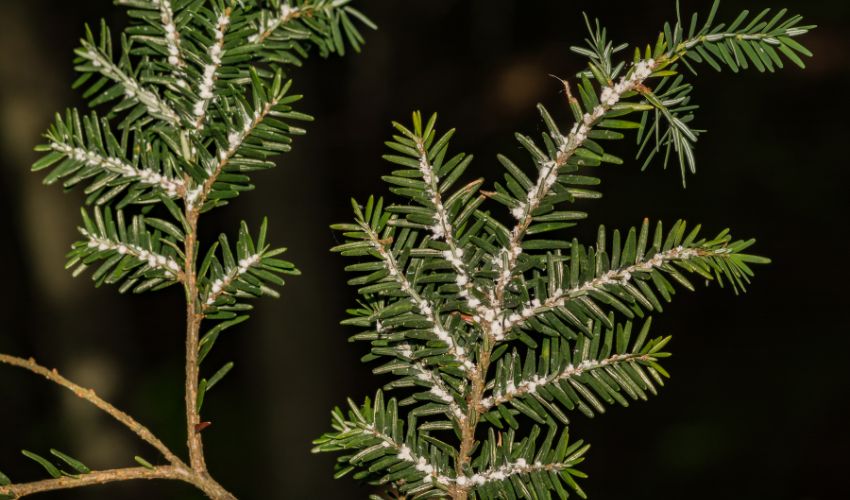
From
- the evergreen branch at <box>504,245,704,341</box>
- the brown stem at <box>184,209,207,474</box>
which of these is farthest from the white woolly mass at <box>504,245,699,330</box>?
the brown stem at <box>184,209,207,474</box>

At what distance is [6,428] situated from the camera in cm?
351

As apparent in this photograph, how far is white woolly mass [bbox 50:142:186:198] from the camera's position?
1.75 ft

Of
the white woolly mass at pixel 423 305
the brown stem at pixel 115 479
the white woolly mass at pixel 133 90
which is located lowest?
the brown stem at pixel 115 479

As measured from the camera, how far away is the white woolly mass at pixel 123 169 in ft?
1.75

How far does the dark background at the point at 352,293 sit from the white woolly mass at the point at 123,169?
1.31 metres

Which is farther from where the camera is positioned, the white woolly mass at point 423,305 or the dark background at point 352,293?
the dark background at point 352,293

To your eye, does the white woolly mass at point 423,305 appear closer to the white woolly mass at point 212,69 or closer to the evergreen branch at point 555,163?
the evergreen branch at point 555,163

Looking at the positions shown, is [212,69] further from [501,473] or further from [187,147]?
[501,473]

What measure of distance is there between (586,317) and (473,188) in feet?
0.36

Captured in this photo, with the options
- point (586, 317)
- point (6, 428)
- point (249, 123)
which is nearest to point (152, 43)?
point (249, 123)

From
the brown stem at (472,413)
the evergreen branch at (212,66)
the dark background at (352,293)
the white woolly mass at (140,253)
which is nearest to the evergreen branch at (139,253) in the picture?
the white woolly mass at (140,253)

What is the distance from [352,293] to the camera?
10.2ft

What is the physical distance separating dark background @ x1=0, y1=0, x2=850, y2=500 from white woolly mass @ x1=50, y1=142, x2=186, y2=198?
1309 millimetres

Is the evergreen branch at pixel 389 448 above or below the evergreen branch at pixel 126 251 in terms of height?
below
